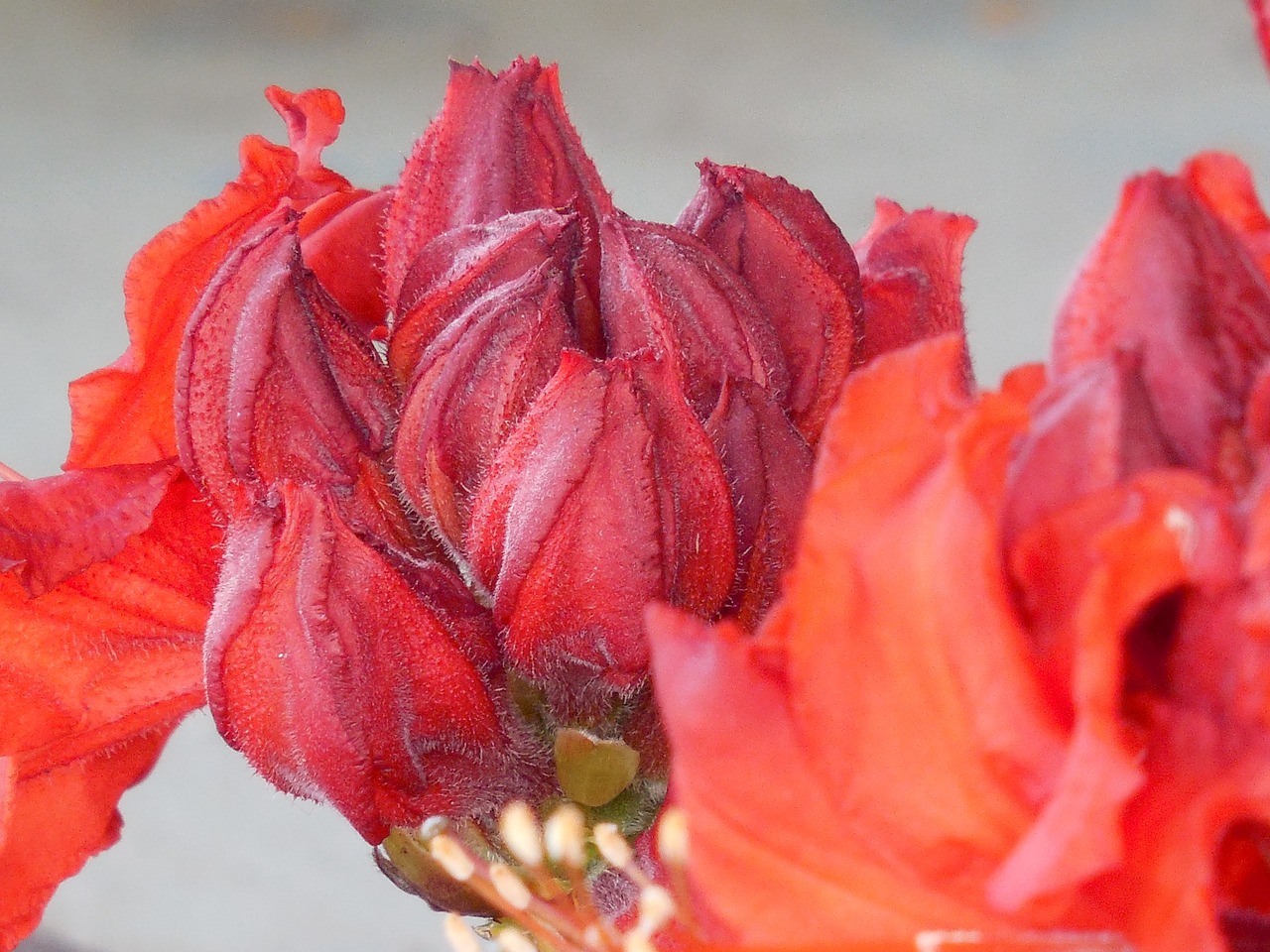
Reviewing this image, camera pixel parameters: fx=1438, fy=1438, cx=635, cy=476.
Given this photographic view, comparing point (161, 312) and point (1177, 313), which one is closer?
point (1177, 313)

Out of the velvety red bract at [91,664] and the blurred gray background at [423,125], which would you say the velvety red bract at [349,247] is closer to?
the velvety red bract at [91,664]

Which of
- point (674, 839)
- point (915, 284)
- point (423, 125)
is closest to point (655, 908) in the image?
point (674, 839)

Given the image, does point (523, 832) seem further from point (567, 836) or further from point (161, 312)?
point (161, 312)

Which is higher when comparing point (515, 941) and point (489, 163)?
point (489, 163)

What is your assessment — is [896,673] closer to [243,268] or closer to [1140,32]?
[243,268]

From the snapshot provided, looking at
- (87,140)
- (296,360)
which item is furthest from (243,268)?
(87,140)

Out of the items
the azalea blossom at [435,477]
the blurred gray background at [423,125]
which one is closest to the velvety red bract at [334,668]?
the azalea blossom at [435,477]
